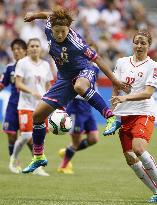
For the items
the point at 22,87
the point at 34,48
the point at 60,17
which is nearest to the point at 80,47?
the point at 60,17

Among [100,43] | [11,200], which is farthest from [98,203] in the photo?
[100,43]

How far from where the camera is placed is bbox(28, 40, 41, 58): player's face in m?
13.9

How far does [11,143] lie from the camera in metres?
14.4

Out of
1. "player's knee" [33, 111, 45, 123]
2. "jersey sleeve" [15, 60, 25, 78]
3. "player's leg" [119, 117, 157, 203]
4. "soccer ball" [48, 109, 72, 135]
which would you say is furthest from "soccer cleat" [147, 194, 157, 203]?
"jersey sleeve" [15, 60, 25, 78]

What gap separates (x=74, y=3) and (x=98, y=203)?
47.7ft

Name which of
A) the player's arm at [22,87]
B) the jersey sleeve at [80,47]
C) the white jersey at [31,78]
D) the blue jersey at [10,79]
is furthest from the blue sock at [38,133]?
the blue jersey at [10,79]

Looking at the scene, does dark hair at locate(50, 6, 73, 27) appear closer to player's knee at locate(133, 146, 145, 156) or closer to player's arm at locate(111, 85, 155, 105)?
player's arm at locate(111, 85, 155, 105)

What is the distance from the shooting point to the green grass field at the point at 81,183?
1034cm

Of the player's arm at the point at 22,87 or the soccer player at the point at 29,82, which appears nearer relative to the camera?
the player's arm at the point at 22,87

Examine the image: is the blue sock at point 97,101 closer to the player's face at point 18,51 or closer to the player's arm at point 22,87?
the player's arm at point 22,87

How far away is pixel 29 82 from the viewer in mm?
14125

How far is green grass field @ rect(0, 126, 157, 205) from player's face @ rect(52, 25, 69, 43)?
204 centimetres

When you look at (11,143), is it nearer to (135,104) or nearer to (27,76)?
(27,76)

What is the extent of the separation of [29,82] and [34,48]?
62 centimetres
